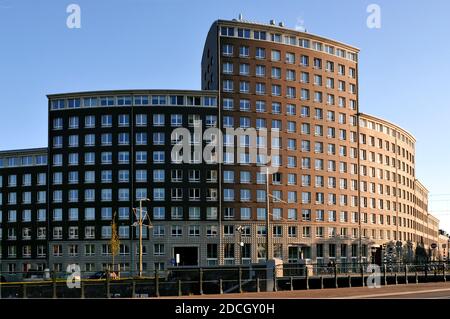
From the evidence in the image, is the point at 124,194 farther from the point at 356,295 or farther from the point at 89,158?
the point at 356,295

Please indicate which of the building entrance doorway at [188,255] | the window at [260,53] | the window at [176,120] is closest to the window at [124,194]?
the building entrance doorway at [188,255]

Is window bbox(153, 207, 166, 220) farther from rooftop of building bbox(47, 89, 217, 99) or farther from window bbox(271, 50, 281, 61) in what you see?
window bbox(271, 50, 281, 61)

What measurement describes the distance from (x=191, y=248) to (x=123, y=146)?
19.4 meters

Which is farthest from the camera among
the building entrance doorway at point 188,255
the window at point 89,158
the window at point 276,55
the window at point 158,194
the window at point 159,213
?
the window at point 276,55

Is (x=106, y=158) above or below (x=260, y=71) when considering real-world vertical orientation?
below

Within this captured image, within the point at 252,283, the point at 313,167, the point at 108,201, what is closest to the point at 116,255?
the point at 108,201

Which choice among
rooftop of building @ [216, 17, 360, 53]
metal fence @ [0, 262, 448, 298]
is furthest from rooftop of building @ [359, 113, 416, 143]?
metal fence @ [0, 262, 448, 298]

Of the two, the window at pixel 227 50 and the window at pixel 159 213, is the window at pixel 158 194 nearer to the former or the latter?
the window at pixel 159 213

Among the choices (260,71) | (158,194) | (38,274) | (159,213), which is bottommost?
(38,274)

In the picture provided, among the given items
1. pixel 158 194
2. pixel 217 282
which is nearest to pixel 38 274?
pixel 217 282

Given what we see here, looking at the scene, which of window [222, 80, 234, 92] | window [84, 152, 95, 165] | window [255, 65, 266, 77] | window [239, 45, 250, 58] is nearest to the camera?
window [84, 152, 95, 165]

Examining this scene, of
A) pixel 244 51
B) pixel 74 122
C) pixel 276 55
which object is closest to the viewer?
pixel 74 122

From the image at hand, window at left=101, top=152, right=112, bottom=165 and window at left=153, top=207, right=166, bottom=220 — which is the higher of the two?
window at left=101, top=152, right=112, bottom=165
